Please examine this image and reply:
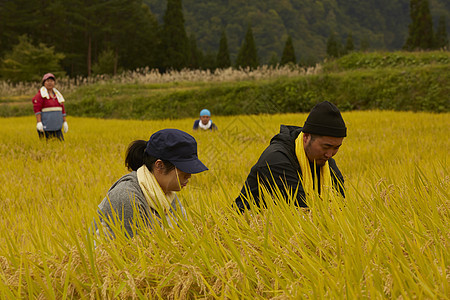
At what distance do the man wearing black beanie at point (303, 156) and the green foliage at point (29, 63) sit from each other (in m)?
29.9

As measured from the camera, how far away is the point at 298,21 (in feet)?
336

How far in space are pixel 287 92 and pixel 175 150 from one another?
12707 mm

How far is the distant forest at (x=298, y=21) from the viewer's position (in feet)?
295

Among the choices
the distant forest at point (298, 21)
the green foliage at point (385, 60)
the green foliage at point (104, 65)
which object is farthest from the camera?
the distant forest at point (298, 21)

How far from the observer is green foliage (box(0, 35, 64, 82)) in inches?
1140

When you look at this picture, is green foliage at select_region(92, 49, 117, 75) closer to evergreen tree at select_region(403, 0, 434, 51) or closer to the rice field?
evergreen tree at select_region(403, 0, 434, 51)

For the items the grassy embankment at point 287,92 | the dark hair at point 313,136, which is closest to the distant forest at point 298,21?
the grassy embankment at point 287,92

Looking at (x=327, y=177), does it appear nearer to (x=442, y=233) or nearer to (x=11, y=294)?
(x=442, y=233)

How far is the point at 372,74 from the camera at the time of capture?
14086 millimetres

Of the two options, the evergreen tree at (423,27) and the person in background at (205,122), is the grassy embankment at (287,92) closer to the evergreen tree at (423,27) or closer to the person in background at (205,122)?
the person in background at (205,122)

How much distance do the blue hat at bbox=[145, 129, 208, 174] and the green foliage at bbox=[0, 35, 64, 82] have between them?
29896 mm

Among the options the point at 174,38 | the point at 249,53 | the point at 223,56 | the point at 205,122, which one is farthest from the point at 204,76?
the point at 223,56

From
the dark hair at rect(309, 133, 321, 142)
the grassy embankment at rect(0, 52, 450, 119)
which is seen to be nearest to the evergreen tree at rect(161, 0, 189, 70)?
the grassy embankment at rect(0, 52, 450, 119)

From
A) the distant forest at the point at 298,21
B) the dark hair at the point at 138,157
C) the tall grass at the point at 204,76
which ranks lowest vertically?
the dark hair at the point at 138,157
